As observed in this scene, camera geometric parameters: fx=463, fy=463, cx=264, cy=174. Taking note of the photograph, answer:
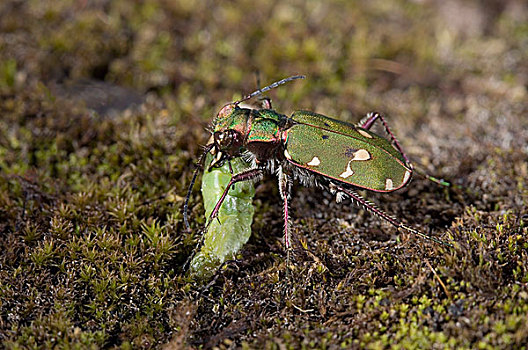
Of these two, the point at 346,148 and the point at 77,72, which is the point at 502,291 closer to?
the point at 346,148

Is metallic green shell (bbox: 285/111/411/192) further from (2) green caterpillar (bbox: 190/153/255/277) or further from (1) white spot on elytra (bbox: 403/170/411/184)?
(2) green caterpillar (bbox: 190/153/255/277)

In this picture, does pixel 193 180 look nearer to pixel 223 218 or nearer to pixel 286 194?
pixel 223 218

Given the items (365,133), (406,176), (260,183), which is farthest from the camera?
(260,183)

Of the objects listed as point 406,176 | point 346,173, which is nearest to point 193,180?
point 346,173

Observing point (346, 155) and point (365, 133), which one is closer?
point (346, 155)

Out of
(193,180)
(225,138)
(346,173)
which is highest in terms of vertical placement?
(225,138)

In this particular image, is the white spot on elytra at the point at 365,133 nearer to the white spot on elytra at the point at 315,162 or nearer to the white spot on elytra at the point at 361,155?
the white spot on elytra at the point at 361,155
